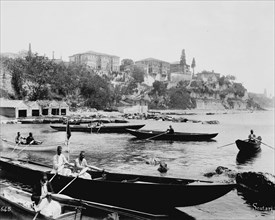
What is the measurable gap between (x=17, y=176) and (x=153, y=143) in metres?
19.4

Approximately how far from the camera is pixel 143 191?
11820 millimetres

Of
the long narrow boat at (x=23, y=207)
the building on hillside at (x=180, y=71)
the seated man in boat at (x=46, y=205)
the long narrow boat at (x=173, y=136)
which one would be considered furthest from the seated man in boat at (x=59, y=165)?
the building on hillside at (x=180, y=71)

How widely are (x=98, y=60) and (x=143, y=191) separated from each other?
5474 inches

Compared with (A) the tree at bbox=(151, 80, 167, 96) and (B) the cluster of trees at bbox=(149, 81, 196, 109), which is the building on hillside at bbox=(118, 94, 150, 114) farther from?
(A) the tree at bbox=(151, 80, 167, 96)

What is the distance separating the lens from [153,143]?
34.2m

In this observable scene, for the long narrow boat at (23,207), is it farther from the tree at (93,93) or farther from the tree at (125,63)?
the tree at (125,63)

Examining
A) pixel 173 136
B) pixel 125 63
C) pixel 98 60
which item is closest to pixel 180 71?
pixel 125 63

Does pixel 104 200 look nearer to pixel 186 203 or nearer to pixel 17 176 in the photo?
pixel 186 203

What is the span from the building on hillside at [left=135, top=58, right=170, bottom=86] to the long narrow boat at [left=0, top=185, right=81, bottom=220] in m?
143

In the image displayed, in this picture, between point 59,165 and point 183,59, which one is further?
point 183,59

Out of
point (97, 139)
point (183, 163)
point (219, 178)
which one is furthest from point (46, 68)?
point (219, 178)

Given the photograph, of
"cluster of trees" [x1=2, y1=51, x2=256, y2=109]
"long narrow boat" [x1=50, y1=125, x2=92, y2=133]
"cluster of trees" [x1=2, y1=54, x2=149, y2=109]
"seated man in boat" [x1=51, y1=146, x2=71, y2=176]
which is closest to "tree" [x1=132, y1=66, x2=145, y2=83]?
"cluster of trees" [x1=2, y1=51, x2=256, y2=109]

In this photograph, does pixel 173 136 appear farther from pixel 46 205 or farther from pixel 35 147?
pixel 46 205

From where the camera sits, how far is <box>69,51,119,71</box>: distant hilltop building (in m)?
144
